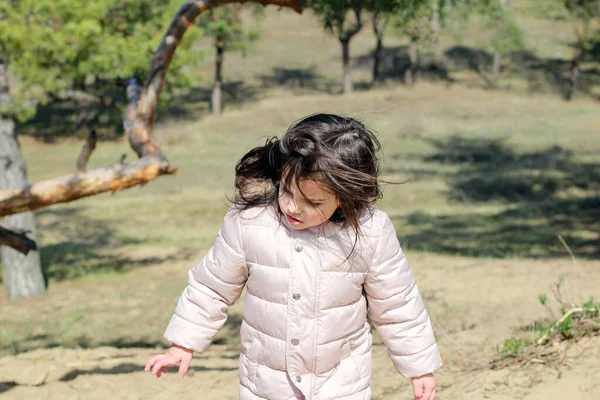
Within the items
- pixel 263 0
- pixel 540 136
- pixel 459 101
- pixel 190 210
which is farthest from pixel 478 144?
pixel 263 0

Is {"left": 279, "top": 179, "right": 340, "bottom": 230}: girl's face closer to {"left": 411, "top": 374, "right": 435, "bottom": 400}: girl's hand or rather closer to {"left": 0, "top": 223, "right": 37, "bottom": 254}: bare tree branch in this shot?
{"left": 411, "top": 374, "right": 435, "bottom": 400}: girl's hand

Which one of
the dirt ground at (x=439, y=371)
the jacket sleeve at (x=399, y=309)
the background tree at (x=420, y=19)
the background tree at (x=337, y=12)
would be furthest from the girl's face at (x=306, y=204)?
the background tree at (x=420, y=19)

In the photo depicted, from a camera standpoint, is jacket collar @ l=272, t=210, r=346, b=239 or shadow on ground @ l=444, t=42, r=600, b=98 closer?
jacket collar @ l=272, t=210, r=346, b=239

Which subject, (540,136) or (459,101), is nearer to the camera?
(540,136)

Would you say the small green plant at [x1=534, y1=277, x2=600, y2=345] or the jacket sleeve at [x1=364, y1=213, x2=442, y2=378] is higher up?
the jacket sleeve at [x1=364, y1=213, x2=442, y2=378]

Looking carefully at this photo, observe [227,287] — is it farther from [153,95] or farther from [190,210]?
[190,210]

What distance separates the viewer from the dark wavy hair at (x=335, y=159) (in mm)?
2361

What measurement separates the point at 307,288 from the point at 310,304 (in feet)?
0.19

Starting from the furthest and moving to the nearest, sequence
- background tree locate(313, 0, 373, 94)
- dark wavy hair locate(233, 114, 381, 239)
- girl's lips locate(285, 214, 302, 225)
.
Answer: background tree locate(313, 0, 373, 94), girl's lips locate(285, 214, 302, 225), dark wavy hair locate(233, 114, 381, 239)

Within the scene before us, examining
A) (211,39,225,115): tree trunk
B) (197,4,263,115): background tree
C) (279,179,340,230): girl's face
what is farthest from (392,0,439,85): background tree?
(211,39,225,115): tree trunk

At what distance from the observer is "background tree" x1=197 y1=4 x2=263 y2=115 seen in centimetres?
3188

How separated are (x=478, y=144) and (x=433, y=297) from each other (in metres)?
18.3

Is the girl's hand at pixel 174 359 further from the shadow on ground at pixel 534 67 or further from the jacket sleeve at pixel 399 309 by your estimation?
the shadow on ground at pixel 534 67

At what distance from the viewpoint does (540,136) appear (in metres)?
25.9
